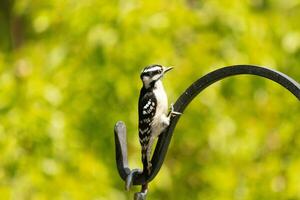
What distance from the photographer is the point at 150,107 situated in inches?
129

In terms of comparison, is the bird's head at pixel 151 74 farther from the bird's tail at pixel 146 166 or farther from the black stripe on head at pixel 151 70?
the bird's tail at pixel 146 166

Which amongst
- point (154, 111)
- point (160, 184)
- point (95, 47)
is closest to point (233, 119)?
point (160, 184)

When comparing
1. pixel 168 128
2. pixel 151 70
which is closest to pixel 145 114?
pixel 151 70

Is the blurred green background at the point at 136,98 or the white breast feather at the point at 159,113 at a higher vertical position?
the blurred green background at the point at 136,98

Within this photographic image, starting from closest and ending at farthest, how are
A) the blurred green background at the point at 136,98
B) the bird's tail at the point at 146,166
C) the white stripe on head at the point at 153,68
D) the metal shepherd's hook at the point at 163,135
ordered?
the metal shepherd's hook at the point at 163,135, the bird's tail at the point at 146,166, the white stripe on head at the point at 153,68, the blurred green background at the point at 136,98

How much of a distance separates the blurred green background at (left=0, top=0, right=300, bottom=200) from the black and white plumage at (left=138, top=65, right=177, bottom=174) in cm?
156

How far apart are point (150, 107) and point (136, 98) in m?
1.73

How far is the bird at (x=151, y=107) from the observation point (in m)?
3.08

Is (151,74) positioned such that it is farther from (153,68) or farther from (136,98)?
(136,98)

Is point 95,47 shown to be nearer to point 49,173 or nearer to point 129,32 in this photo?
point 129,32

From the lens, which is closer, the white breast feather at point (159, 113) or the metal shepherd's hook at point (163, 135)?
the metal shepherd's hook at point (163, 135)

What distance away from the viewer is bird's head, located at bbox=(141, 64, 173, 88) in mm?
3188

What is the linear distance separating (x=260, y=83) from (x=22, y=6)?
176cm

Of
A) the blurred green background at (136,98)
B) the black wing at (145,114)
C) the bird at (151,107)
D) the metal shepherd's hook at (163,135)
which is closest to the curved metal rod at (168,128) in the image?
the metal shepherd's hook at (163,135)
